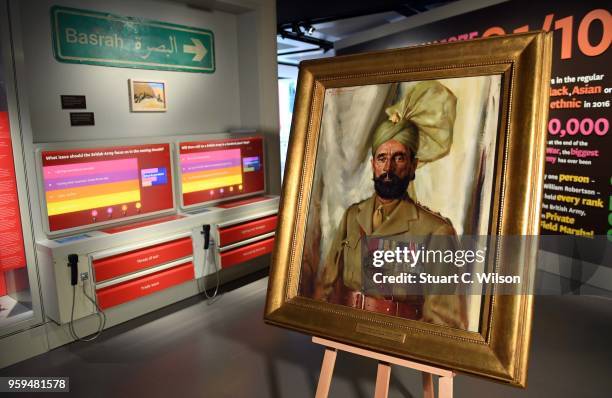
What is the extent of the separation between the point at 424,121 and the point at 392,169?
0.60 feet

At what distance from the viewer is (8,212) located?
2.86 m

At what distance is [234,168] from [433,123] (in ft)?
9.61

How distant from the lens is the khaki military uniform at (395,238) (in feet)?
4.33

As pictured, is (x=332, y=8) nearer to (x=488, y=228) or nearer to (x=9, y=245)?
(x=9, y=245)

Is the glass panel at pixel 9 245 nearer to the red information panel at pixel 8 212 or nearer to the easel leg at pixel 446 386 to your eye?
the red information panel at pixel 8 212

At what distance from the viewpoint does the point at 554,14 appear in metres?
4.02

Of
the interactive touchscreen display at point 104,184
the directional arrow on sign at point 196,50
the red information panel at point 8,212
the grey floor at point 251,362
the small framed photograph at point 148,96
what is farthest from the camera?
the directional arrow on sign at point 196,50

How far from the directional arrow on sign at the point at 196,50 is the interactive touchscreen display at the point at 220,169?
0.82m

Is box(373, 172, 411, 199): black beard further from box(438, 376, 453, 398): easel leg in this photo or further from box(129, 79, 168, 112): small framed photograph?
box(129, 79, 168, 112): small framed photograph

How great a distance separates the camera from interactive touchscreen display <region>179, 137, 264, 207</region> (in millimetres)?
3773

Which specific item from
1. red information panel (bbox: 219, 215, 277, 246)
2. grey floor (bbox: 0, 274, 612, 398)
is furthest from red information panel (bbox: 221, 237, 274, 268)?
grey floor (bbox: 0, 274, 612, 398)

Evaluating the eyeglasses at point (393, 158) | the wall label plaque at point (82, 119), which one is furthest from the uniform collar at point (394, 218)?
the wall label plaque at point (82, 119)

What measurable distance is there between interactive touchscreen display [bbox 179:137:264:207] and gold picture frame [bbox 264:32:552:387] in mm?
2372

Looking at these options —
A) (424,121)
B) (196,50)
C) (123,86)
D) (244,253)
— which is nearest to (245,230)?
(244,253)
